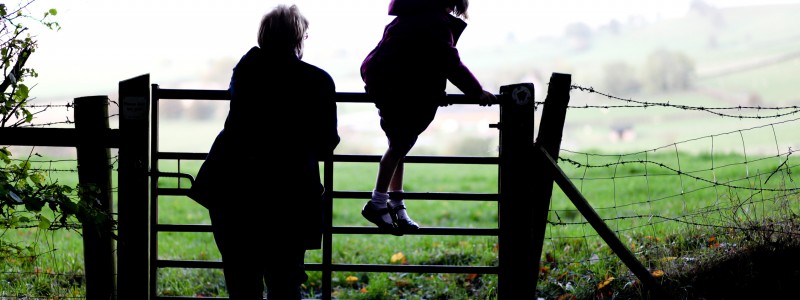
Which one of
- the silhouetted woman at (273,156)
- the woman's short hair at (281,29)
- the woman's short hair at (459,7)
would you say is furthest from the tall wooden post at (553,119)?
the woman's short hair at (281,29)

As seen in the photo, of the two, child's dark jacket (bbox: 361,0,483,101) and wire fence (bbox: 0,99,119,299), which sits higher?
child's dark jacket (bbox: 361,0,483,101)

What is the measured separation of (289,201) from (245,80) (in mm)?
A: 683

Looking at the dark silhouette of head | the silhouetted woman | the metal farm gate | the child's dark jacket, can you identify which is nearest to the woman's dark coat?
the silhouetted woman

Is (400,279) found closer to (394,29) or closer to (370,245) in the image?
(370,245)

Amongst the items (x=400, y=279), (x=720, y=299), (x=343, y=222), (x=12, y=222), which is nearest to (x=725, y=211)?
(x=720, y=299)

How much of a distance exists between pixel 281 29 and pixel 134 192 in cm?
185

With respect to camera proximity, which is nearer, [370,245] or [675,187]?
[370,245]

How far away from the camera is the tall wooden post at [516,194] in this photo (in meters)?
5.32

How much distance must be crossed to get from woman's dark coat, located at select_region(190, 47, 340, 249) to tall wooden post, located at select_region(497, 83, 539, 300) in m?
1.42

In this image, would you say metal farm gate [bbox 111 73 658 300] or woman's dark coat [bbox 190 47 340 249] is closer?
woman's dark coat [bbox 190 47 340 249]

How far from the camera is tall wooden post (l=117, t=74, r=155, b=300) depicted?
537 cm

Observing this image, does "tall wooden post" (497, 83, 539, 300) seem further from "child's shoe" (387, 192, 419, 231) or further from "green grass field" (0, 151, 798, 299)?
"child's shoe" (387, 192, 419, 231)

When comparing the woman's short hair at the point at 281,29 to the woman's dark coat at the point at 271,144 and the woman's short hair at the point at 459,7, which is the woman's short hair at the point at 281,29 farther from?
the woman's short hair at the point at 459,7

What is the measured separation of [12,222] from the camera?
5070 millimetres
